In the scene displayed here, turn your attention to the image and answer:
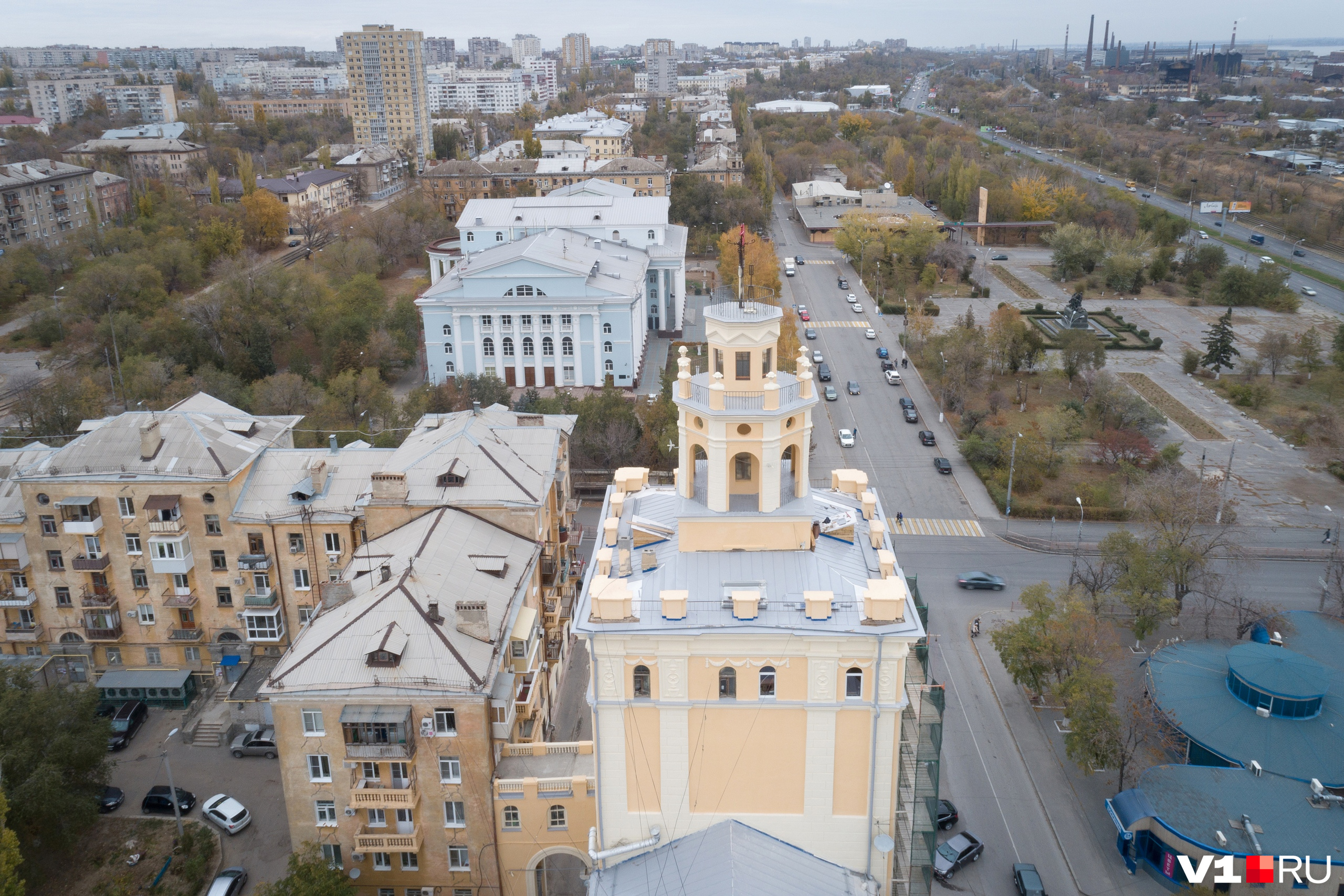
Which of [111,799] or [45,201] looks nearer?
[111,799]

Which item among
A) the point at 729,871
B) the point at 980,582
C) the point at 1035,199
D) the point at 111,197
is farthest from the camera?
the point at 1035,199

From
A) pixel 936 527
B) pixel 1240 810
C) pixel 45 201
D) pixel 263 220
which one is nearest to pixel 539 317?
pixel 936 527

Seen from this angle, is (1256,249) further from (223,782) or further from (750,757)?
(223,782)

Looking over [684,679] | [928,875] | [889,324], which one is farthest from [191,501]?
[889,324]

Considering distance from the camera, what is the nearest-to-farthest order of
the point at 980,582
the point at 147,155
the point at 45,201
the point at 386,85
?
1. the point at 980,582
2. the point at 45,201
3. the point at 147,155
4. the point at 386,85

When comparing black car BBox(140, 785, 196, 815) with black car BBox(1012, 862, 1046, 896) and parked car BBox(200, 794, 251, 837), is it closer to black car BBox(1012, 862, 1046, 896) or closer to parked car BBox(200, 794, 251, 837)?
parked car BBox(200, 794, 251, 837)

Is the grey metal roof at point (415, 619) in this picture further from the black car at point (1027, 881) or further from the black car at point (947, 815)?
the black car at point (1027, 881)

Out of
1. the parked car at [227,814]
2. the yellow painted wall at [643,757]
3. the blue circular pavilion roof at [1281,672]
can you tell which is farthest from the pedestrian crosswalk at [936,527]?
the parked car at [227,814]

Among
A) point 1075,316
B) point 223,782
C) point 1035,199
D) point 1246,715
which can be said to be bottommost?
point 223,782
